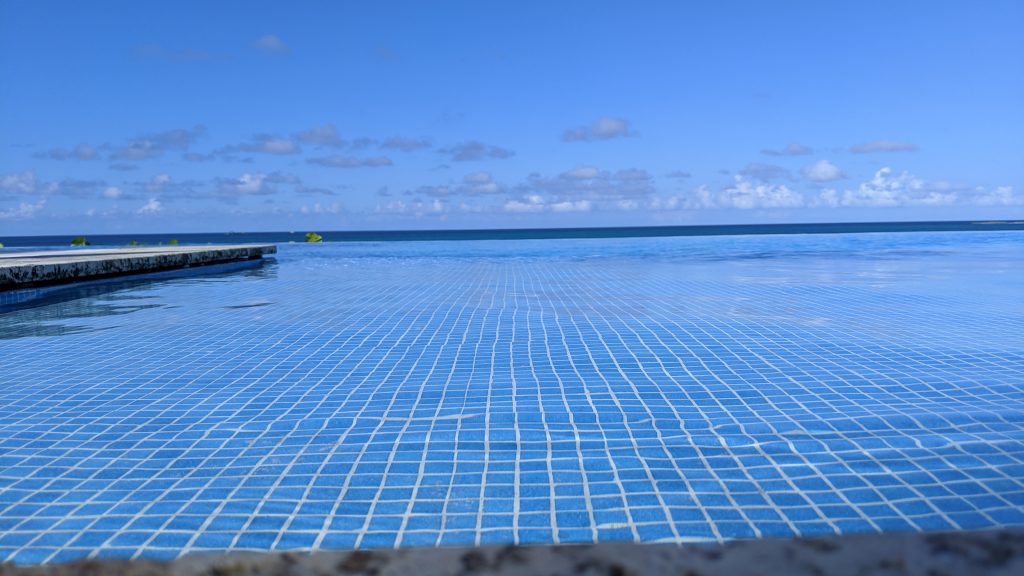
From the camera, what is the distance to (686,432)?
307 cm

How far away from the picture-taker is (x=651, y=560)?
1877 mm

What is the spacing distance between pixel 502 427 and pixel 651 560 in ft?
4.52

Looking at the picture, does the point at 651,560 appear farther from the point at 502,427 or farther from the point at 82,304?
the point at 82,304

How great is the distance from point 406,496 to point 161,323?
498cm

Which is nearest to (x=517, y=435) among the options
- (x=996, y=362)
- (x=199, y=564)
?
(x=199, y=564)

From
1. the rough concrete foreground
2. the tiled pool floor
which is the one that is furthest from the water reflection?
the rough concrete foreground

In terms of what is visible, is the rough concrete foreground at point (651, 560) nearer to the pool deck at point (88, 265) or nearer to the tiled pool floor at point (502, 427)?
the tiled pool floor at point (502, 427)

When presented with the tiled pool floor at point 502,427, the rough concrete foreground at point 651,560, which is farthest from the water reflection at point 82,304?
the rough concrete foreground at point 651,560

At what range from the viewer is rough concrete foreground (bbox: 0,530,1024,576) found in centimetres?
180

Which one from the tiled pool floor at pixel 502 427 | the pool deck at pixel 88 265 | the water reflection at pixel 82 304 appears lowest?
the tiled pool floor at pixel 502 427

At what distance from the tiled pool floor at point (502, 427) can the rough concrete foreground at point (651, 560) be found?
8cm

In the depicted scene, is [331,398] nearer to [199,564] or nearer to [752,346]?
[199,564]

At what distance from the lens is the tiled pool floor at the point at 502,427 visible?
85.2 inches

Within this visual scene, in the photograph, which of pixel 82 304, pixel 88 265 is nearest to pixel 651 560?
pixel 82 304
